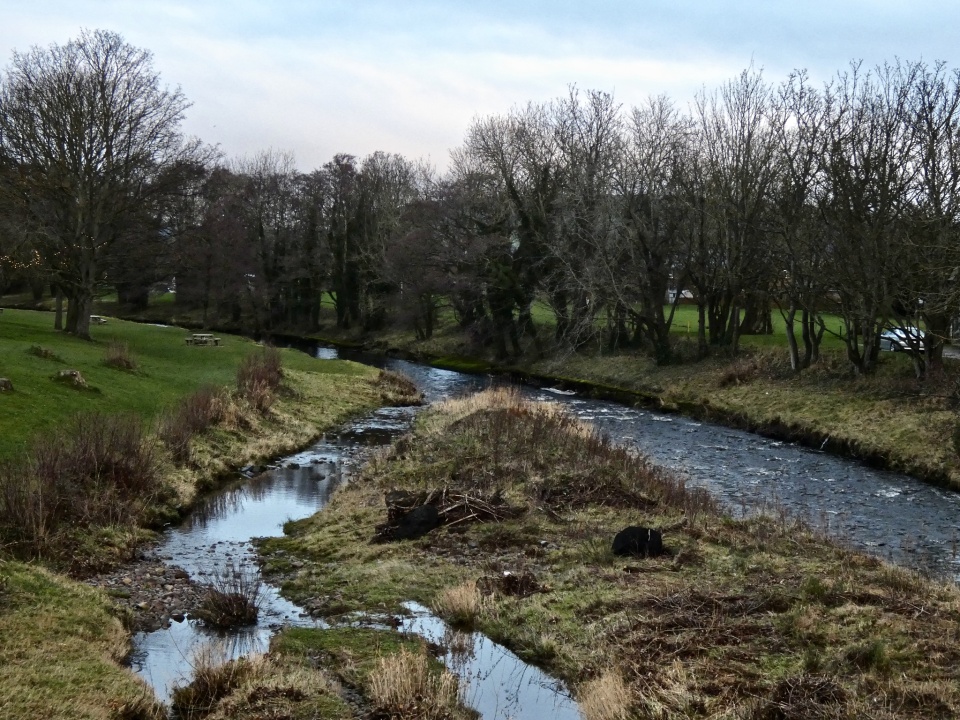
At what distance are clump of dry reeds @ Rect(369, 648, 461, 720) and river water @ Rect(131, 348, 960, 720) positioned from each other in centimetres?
47

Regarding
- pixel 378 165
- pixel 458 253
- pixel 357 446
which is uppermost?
pixel 378 165

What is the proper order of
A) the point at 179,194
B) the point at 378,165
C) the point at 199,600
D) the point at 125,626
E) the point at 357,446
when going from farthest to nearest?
the point at 378,165, the point at 179,194, the point at 357,446, the point at 199,600, the point at 125,626

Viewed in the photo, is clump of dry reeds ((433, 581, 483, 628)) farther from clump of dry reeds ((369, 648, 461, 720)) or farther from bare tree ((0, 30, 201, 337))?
bare tree ((0, 30, 201, 337))

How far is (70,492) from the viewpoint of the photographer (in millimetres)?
16172

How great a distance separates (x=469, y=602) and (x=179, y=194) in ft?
124

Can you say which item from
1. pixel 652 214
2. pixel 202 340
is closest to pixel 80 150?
pixel 202 340

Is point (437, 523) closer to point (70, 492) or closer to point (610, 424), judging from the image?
point (70, 492)

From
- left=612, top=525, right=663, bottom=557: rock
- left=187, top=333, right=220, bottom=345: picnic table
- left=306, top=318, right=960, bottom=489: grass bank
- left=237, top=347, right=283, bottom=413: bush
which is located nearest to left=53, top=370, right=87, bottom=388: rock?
left=237, top=347, right=283, bottom=413: bush

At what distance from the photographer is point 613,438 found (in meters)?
30.1

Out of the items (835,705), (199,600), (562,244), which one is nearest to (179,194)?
(562,244)

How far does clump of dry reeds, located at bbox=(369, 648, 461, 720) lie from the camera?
373 inches

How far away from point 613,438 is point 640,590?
58.0 ft

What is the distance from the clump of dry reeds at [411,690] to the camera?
373 inches

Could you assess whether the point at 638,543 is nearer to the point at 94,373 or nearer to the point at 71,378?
the point at 71,378
